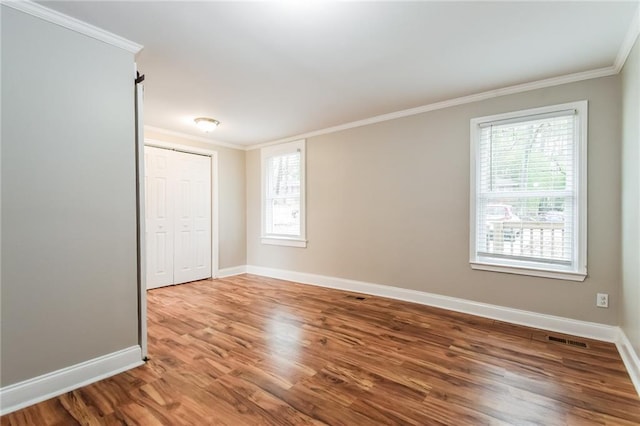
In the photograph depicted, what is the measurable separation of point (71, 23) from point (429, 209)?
12.2ft

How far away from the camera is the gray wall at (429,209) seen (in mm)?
2666

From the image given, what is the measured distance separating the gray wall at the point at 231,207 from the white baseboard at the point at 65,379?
320 cm

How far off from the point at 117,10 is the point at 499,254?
157 inches

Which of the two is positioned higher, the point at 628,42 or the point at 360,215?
the point at 628,42

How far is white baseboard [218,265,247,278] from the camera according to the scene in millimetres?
5379

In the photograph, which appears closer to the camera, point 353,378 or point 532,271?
point 353,378

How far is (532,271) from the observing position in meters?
2.96

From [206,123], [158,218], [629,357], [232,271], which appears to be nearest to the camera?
[629,357]

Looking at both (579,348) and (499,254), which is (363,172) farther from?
(579,348)

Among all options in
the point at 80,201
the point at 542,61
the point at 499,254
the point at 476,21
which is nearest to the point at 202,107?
the point at 80,201

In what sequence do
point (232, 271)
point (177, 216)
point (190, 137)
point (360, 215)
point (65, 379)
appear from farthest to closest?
point (232, 271), point (190, 137), point (177, 216), point (360, 215), point (65, 379)

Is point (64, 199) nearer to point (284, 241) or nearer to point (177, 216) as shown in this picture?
point (177, 216)

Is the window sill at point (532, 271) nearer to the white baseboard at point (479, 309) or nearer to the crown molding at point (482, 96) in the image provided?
the white baseboard at point (479, 309)

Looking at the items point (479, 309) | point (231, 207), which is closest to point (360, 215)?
point (479, 309)
